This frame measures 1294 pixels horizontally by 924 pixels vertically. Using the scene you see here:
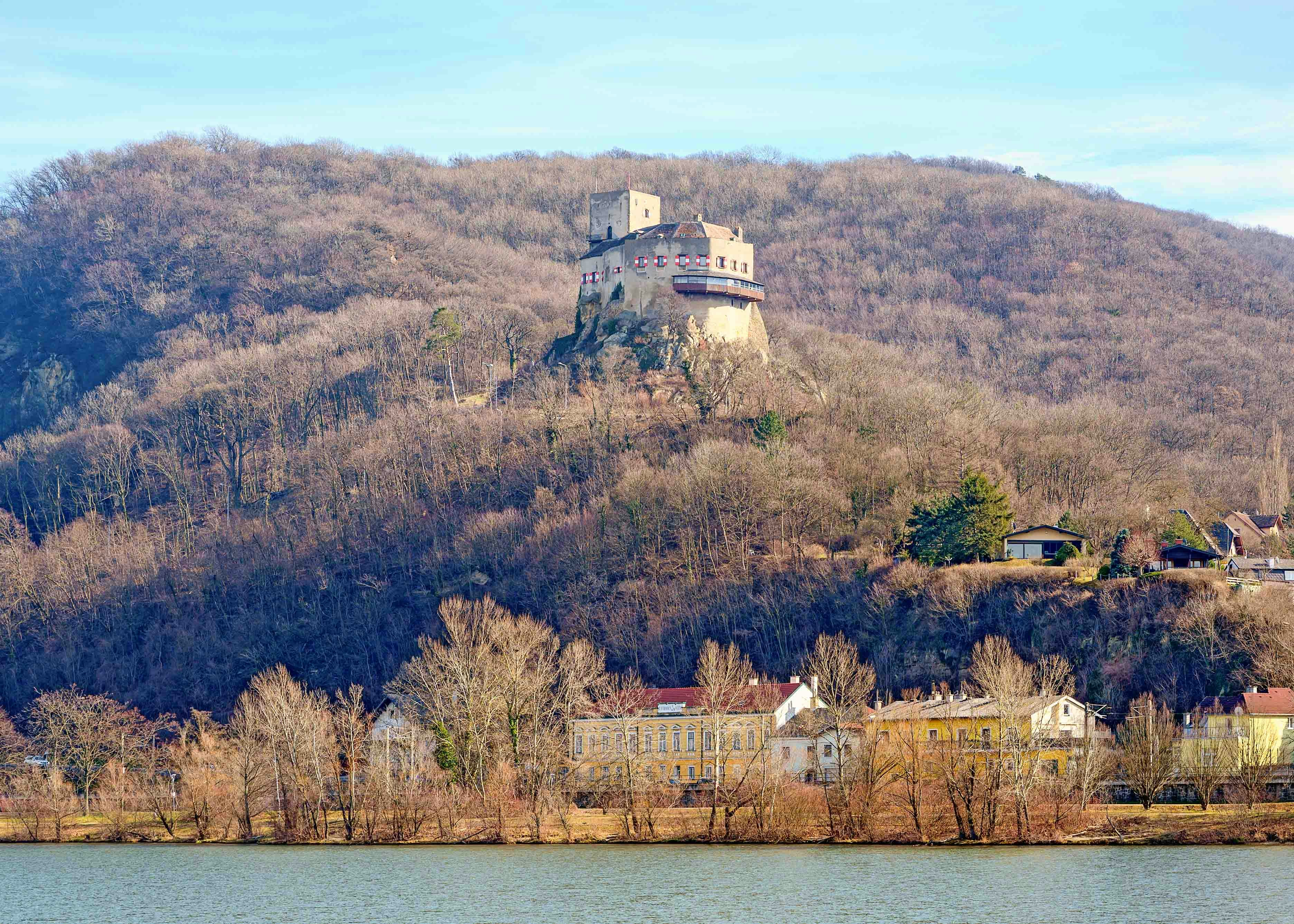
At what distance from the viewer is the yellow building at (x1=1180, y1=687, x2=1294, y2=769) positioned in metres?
73.9

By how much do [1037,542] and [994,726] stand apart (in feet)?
85.8

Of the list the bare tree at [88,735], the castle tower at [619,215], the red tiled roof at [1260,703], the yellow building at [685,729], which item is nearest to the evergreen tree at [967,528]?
the yellow building at [685,729]

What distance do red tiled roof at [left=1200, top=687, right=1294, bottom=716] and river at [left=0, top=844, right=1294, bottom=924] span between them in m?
15.4

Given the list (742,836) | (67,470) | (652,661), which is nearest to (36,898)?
(742,836)

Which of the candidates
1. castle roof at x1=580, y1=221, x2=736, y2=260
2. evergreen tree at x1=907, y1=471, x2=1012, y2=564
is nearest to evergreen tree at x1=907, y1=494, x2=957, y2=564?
evergreen tree at x1=907, y1=471, x2=1012, y2=564

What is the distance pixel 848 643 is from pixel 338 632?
38658mm

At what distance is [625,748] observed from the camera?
7194 centimetres

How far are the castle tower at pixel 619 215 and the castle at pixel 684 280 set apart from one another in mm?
5288

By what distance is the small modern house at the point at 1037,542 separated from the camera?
335 ft

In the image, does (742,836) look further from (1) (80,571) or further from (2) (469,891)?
(1) (80,571)

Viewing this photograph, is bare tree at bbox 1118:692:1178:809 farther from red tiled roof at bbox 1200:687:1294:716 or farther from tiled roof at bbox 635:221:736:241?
tiled roof at bbox 635:221:736:241

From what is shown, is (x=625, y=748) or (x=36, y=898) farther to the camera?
(x=625, y=748)

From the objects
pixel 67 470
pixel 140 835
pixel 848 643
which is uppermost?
pixel 67 470

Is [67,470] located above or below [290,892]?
above
